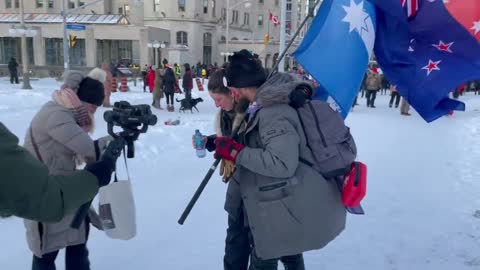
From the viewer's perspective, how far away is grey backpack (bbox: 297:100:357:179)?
2.44 metres

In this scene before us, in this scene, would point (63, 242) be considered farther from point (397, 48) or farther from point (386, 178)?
point (386, 178)

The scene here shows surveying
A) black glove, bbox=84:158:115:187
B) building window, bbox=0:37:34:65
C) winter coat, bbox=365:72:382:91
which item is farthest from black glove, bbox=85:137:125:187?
building window, bbox=0:37:34:65

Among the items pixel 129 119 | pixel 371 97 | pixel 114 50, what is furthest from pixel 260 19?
pixel 129 119

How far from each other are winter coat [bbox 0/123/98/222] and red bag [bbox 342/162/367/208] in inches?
62.1

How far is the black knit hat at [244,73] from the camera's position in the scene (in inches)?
108

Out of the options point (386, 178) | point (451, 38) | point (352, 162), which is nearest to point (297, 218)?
point (352, 162)

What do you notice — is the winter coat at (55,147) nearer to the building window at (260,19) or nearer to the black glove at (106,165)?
the black glove at (106,165)

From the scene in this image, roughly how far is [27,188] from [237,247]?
2.08 metres

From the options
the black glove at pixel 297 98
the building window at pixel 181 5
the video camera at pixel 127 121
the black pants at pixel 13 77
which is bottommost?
the black pants at pixel 13 77

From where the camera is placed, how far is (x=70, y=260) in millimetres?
2926

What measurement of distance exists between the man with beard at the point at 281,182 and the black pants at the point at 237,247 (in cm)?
54

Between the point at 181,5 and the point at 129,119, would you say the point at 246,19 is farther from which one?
the point at 129,119

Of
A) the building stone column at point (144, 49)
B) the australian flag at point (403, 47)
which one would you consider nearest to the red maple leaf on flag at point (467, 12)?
the australian flag at point (403, 47)

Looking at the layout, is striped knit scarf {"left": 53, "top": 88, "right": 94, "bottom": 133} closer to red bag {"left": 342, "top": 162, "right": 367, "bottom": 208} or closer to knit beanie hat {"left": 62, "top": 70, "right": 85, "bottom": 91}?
knit beanie hat {"left": 62, "top": 70, "right": 85, "bottom": 91}
